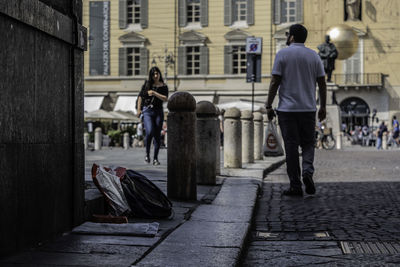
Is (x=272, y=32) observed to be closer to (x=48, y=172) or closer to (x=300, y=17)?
(x=300, y=17)

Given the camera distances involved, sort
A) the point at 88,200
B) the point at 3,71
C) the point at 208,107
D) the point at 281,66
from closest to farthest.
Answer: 1. the point at 3,71
2. the point at 88,200
3. the point at 281,66
4. the point at 208,107

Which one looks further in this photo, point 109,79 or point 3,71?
point 109,79

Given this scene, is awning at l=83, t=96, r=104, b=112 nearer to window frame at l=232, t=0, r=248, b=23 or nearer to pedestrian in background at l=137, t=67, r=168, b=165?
window frame at l=232, t=0, r=248, b=23

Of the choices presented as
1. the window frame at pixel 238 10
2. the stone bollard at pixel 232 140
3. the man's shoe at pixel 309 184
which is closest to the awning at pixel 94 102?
the window frame at pixel 238 10

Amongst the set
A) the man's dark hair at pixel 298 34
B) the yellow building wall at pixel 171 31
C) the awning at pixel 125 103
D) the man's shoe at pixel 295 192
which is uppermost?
the yellow building wall at pixel 171 31

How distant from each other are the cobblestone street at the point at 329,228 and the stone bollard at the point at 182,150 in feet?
2.14

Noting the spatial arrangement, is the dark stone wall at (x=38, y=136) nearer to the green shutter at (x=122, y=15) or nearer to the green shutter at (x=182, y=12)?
the green shutter at (x=182, y=12)

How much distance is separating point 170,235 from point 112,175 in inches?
37.3

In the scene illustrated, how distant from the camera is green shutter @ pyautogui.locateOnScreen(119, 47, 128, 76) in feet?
139

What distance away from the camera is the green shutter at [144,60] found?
42.1m

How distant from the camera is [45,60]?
3.78m

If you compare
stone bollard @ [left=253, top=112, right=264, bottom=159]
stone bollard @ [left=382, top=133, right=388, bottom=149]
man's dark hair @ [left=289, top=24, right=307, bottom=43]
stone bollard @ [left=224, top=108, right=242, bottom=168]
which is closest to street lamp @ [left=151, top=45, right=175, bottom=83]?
stone bollard @ [left=382, top=133, right=388, bottom=149]

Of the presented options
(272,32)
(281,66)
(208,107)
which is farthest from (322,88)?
(272,32)

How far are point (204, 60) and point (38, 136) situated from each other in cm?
3824
